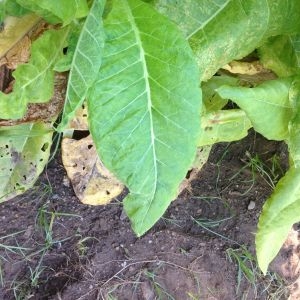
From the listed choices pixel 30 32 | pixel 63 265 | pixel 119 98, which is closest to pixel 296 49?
pixel 119 98

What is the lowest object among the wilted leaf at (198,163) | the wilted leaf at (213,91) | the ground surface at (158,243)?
the ground surface at (158,243)

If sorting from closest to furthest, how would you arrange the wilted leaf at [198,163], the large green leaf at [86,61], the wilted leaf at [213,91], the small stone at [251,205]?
the large green leaf at [86,61]
the wilted leaf at [213,91]
the wilted leaf at [198,163]
the small stone at [251,205]

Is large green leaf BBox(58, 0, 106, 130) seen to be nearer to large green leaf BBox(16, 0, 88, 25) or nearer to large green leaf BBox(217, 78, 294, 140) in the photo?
large green leaf BBox(16, 0, 88, 25)

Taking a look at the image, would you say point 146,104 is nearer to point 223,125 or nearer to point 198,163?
point 223,125

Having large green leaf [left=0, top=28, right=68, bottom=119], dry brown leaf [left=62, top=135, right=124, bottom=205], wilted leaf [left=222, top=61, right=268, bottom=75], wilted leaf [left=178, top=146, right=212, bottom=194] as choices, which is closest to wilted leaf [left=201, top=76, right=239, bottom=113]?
wilted leaf [left=222, top=61, right=268, bottom=75]

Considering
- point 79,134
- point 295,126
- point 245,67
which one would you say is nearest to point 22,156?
point 79,134

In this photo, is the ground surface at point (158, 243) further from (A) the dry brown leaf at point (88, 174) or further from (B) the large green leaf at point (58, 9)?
(B) the large green leaf at point (58, 9)

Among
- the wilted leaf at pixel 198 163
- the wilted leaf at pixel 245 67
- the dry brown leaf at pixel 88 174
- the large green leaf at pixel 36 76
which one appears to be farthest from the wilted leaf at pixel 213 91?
the large green leaf at pixel 36 76
